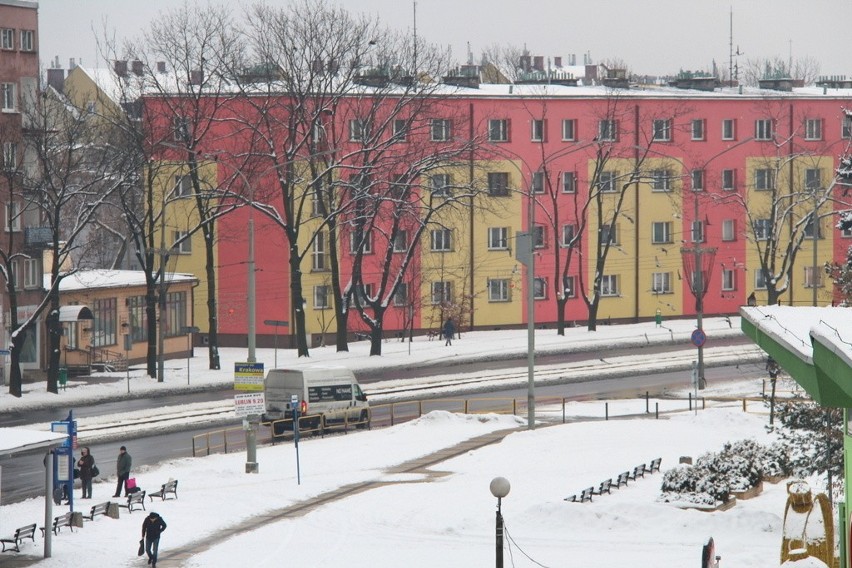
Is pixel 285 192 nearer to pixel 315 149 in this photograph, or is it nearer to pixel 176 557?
pixel 315 149

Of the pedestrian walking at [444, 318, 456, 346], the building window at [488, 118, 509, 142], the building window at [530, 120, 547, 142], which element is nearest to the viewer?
the pedestrian walking at [444, 318, 456, 346]

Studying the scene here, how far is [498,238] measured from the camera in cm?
7181

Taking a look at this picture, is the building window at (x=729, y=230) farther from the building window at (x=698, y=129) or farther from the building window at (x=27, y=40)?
the building window at (x=27, y=40)

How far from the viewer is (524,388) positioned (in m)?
52.5

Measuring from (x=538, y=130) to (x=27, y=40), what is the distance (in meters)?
27.5

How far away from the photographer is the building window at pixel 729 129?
76.4 metres

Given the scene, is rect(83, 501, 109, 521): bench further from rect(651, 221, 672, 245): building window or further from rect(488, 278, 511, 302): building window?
rect(651, 221, 672, 245): building window

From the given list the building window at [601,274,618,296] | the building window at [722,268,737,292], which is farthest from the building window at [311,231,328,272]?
the building window at [722,268,737,292]

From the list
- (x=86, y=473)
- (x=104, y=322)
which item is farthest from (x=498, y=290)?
(x=86, y=473)

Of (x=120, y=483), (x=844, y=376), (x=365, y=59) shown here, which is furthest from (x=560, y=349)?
(x=844, y=376)

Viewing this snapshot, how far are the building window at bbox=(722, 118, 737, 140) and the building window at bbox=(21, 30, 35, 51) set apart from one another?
3737 cm

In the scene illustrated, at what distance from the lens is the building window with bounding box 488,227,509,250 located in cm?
7162

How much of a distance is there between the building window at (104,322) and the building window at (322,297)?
9.96 m

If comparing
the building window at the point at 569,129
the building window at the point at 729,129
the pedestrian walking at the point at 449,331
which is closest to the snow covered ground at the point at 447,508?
the pedestrian walking at the point at 449,331
